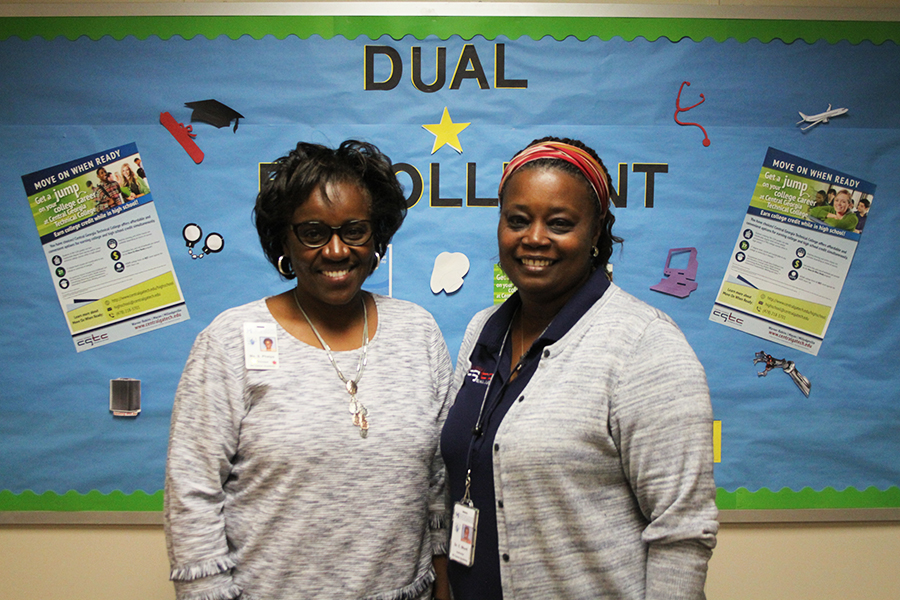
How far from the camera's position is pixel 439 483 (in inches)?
54.5

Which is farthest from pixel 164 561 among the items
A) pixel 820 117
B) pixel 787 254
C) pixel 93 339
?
pixel 820 117

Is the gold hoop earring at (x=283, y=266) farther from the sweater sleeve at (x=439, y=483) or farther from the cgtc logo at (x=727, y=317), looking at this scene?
the cgtc logo at (x=727, y=317)

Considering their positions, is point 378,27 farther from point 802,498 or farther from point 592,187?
point 802,498

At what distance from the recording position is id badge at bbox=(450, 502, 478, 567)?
1.15 meters

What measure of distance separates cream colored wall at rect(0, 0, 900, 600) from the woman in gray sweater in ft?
3.38

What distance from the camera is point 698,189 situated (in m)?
1.92

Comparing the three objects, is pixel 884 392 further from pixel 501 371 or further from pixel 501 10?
pixel 501 10

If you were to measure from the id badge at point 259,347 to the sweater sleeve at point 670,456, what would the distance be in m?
0.71

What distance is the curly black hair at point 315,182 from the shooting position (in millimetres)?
1199

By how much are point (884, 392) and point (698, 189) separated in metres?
0.97

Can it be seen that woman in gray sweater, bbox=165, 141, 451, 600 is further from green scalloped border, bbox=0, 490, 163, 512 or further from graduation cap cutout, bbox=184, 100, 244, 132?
green scalloped border, bbox=0, 490, 163, 512

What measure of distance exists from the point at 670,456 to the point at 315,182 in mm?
892

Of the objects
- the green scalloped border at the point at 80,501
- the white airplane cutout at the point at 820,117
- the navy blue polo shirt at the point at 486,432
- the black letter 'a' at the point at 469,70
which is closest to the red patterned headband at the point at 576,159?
the navy blue polo shirt at the point at 486,432

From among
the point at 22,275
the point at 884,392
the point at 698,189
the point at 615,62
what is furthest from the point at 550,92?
the point at 22,275
